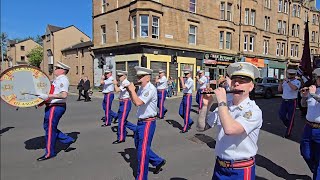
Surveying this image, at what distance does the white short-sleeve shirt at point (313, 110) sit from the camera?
411 centimetres

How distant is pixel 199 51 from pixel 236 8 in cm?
793

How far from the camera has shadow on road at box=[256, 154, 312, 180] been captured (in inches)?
185

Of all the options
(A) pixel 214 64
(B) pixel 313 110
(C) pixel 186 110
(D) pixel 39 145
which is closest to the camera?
(B) pixel 313 110

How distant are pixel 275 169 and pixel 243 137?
10.00ft

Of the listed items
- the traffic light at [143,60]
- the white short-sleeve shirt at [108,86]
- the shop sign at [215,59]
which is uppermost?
the shop sign at [215,59]

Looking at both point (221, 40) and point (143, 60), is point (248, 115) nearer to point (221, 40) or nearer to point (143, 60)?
point (143, 60)

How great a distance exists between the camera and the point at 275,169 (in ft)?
16.5

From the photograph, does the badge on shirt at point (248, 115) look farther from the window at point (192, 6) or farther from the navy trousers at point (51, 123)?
the window at point (192, 6)

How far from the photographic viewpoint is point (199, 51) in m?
27.0

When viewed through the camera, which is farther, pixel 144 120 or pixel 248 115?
pixel 144 120

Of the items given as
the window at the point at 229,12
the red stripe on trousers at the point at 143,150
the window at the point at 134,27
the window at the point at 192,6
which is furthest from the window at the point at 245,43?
the red stripe on trousers at the point at 143,150

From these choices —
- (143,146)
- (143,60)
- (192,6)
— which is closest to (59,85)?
(143,146)

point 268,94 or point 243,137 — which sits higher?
point 243,137

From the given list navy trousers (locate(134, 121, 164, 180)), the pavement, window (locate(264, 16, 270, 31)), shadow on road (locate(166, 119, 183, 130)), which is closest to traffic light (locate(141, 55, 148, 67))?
shadow on road (locate(166, 119, 183, 130))
